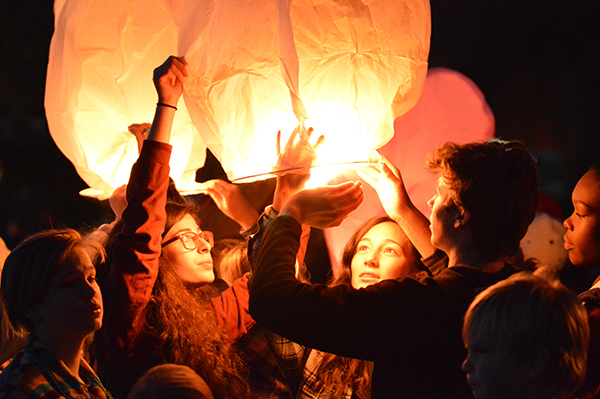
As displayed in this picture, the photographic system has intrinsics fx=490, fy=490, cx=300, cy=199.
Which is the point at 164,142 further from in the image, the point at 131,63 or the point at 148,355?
the point at 148,355

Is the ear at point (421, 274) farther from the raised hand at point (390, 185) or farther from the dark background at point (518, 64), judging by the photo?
the dark background at point (518, 64)

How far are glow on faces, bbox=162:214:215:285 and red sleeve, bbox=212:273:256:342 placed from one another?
12cm

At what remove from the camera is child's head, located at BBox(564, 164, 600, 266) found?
188 cm

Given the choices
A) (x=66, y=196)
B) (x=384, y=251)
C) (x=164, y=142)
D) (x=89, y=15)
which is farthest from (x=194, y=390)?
(x=66, y=196)

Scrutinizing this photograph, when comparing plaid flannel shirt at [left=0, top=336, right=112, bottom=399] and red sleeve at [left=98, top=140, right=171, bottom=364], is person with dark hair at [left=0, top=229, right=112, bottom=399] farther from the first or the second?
red sleeve at [left=98, top=140, right=171, bottom=364]

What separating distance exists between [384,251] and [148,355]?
101 cm

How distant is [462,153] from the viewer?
4.16 feet

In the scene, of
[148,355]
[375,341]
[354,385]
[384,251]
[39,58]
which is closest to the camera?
[375,341]

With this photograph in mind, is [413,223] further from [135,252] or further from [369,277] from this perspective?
[135,252]

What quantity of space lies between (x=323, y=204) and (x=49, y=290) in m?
0.82

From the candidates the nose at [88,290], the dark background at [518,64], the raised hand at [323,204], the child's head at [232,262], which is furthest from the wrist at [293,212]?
the dark background at [518,64]

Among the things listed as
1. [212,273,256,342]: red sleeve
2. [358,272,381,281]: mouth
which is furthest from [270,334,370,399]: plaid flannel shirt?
[358,272,381,281]: mouth

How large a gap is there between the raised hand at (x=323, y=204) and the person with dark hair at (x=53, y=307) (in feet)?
2.12

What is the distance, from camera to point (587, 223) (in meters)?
→ 1.90
